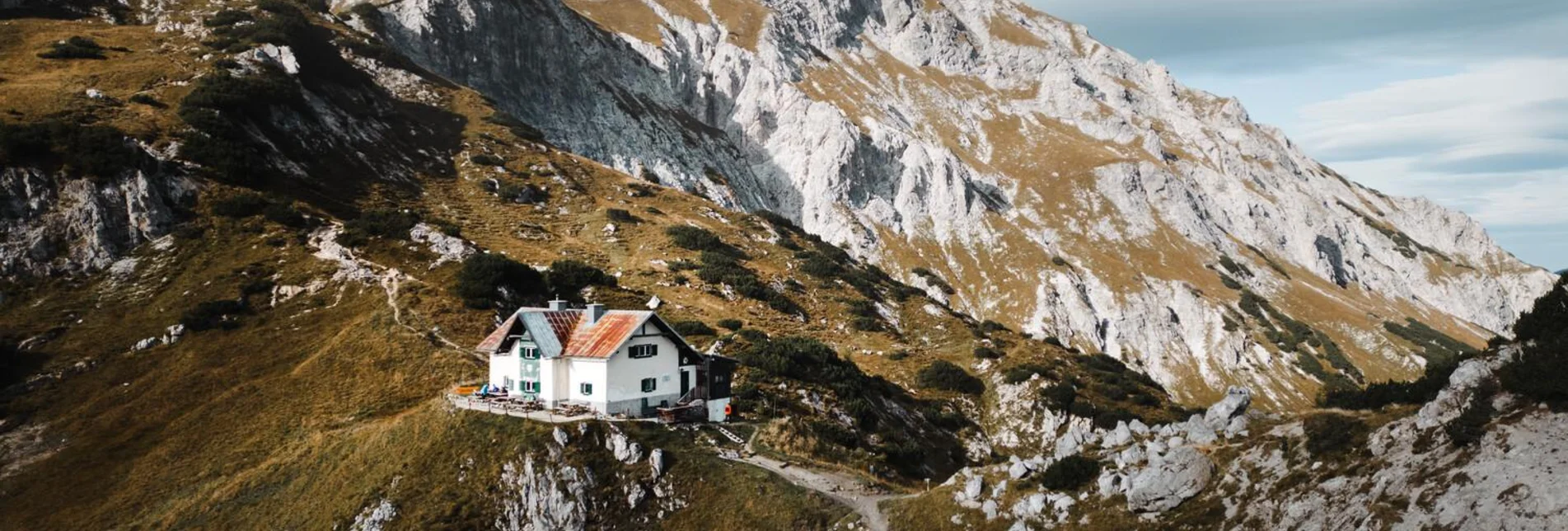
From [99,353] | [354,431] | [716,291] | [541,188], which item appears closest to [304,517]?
[354,431]

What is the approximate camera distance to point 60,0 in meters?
107

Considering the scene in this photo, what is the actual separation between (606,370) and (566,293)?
32.8m

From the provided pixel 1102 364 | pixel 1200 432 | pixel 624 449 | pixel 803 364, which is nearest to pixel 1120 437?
pixel 1200 432

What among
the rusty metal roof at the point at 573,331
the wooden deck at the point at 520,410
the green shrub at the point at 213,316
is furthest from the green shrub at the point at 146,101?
the wooden deck at the point at 520,410

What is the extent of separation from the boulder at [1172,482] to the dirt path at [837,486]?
427 inches

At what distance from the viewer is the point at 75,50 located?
91.2 metres

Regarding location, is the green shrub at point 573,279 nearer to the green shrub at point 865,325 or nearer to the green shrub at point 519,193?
the green shrub at point 519,193

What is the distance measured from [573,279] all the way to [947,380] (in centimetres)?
3894

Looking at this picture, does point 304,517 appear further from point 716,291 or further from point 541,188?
point 541,188

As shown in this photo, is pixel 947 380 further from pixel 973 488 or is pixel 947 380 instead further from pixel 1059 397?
pixel 973 488

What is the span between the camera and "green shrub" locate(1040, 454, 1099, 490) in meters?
32.2

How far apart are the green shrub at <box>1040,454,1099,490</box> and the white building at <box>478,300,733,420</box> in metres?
23.3

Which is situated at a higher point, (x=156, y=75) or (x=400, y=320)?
(x=156, y=75)

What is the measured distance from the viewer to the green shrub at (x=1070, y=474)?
106 ft
